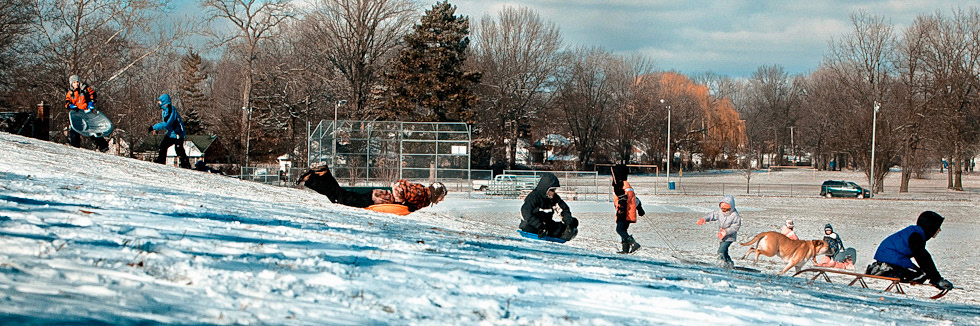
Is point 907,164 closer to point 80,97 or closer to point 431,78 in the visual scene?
point 431,78

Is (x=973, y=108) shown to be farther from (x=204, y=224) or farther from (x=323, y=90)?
(x=204, y=224)

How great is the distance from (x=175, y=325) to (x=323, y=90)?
52.1 meters

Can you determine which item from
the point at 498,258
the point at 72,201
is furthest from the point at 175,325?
the point at 72,201

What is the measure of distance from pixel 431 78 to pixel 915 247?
43783 mm

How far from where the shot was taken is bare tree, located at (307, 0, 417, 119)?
169 ft

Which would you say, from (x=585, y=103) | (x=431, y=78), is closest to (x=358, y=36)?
→ (x=431, y=78)

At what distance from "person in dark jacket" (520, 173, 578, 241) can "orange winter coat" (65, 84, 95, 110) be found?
1013cm

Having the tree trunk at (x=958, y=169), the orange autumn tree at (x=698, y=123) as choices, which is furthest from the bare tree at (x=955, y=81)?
the orange autumn tree at (x=698, y=123)

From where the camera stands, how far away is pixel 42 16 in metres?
33.4

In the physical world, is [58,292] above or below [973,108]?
below

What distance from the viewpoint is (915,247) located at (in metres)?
8.30

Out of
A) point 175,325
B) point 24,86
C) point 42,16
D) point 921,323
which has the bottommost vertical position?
point 921,323

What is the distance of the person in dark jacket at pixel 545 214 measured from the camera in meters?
10.6

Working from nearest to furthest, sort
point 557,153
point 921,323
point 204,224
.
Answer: point 921,323
point 204,224
point 557,153
